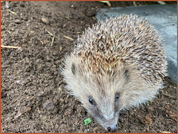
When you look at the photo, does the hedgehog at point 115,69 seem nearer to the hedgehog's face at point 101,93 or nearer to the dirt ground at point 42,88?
the hedgehog's face at point 101,93

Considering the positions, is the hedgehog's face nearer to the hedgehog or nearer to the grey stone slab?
Answer: the hedgehog

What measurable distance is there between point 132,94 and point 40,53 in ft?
6.11

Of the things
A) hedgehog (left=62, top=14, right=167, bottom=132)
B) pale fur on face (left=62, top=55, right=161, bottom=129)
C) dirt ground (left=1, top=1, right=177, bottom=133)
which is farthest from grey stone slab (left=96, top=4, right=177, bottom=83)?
pale fur on face (left=62, top=55, right=161, bottom=129)

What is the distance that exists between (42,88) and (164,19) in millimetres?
3771

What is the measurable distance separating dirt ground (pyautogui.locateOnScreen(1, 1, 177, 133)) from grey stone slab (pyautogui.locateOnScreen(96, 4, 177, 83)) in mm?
532

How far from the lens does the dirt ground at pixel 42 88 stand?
2164 mm

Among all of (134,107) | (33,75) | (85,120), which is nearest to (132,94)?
(134,107)

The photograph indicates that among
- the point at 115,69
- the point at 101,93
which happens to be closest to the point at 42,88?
the point at 101,93

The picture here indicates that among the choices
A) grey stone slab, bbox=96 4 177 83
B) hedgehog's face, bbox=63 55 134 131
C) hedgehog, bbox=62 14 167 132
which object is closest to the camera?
hedgehog's face, bbox=63 55 134 131

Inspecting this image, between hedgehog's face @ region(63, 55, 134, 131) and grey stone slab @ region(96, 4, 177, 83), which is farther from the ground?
grey stone slab @ region(96, 4, 177, 83)

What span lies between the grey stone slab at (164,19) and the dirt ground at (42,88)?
53 cm

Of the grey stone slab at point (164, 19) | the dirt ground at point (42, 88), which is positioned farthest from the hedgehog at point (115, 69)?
the grey stone slab at point (164, 19)

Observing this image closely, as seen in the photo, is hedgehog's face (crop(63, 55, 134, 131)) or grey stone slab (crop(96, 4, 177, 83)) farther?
grey stone slab (crop(96, 4, 177, 83))

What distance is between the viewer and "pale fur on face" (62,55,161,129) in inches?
79.1
